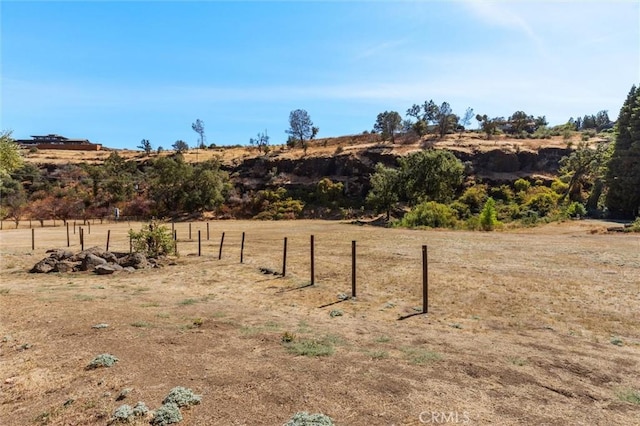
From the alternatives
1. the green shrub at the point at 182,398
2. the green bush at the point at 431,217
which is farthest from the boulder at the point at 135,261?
the green bush at the point at 431,217

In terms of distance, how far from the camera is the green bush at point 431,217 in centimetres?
3975

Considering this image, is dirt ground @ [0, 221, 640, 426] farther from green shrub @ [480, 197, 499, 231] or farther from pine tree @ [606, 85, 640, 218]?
pine tree @ [606, 85, 640, 218]

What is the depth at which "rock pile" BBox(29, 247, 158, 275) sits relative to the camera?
17.8 metres

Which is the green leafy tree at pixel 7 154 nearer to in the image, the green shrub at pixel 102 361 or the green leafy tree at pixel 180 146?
the green shrub at pixel 102 361

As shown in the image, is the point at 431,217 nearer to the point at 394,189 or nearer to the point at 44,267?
the point at 394,189

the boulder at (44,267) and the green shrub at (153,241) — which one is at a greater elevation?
the green shrub at (153,241)

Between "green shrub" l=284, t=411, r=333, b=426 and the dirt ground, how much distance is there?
205 millimetres

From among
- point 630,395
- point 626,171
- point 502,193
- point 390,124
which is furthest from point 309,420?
point 390,124

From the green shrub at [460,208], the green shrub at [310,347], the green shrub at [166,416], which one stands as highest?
the green shrub at [460,208]

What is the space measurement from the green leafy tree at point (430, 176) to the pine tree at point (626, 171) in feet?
47.5

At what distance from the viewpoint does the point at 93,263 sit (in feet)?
59.4

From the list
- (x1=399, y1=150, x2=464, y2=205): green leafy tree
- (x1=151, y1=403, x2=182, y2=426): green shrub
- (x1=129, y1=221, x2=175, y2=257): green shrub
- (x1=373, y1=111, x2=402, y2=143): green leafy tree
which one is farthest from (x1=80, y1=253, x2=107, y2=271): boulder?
(x1=373, y1=111, x2=402, y2=143): green leafy tree

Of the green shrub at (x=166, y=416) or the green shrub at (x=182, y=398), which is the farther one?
the green shrub at (x=182, y=398)

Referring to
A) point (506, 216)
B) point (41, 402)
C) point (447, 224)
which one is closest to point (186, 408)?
point (41, 402)
